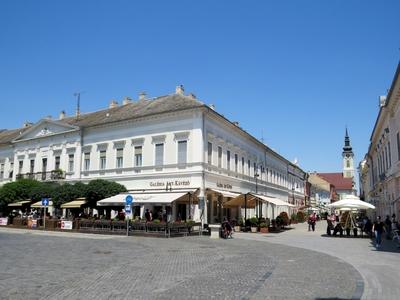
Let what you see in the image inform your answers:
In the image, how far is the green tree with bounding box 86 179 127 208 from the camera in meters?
32.5

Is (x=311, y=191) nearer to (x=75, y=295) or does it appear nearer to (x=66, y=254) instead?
(x=66, y=254)

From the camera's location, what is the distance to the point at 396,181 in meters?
28.7

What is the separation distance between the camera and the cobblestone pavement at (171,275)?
8.58 metres

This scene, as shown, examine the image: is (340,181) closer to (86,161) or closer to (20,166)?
(20,166)

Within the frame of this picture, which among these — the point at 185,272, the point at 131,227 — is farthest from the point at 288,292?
the point at 131,227

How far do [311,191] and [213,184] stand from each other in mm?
64729

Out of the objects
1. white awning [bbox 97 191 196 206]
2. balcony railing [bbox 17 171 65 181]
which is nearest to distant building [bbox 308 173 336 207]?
balcony railing [bbox 17 171 65 181]

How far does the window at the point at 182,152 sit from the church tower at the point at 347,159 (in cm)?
11253

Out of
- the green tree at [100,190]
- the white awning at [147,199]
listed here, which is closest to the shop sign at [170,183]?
the white awning at [147,199]

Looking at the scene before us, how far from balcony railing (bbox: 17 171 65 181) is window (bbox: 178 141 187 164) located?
544 inches

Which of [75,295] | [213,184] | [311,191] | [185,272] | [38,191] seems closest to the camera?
[75,295]

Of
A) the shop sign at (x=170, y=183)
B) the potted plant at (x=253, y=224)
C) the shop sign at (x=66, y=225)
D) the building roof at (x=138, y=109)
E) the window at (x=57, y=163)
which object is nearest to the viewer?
the shop sign at (x=66, y=225)

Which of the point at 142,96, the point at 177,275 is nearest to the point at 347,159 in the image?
the point at 142,96

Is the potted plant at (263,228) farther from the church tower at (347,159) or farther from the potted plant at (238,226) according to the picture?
the church tower at (347,159)
